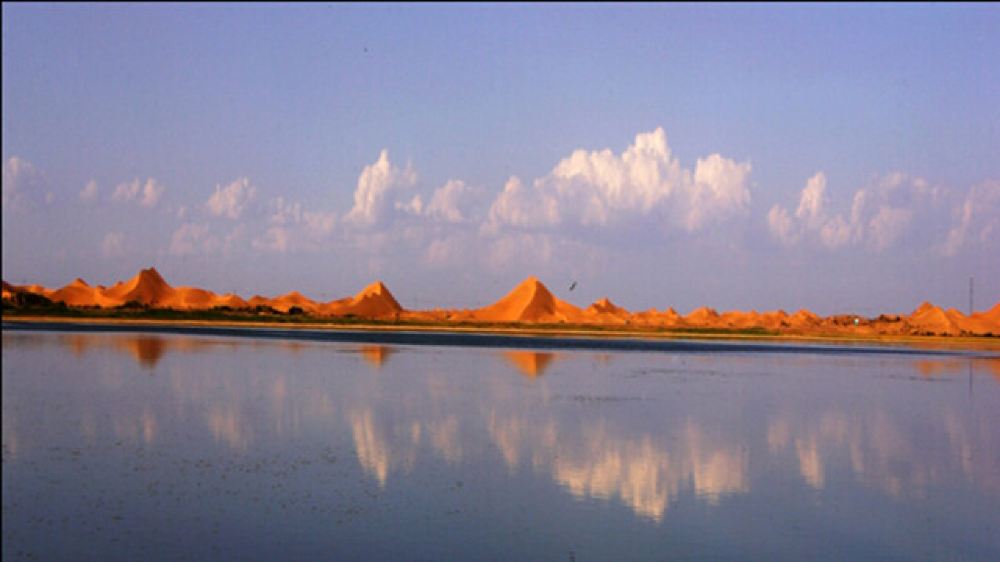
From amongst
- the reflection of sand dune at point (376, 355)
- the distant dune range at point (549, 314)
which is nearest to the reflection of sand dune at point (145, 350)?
the reflection of sand dune at point (376, 355)

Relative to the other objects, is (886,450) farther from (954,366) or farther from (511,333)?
(511,333)

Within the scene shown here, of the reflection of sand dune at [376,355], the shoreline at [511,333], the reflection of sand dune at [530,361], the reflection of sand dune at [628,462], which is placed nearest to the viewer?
the reflection of sand dune at [628,462]

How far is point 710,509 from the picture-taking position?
1778cm

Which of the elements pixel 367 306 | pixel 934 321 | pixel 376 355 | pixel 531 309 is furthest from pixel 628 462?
pixel 367 306

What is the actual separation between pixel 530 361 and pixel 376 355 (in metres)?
10.5

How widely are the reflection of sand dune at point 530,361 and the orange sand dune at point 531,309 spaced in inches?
3996

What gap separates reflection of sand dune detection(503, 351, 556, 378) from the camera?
49856 millimetres

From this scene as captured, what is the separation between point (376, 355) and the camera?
2392 inches

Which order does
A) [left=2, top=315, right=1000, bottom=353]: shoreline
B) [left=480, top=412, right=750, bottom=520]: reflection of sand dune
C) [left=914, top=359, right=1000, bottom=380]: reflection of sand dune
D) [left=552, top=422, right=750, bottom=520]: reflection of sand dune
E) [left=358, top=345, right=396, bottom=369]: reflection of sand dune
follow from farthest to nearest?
1. [left=2, top=315, right=1000, bottom=353]: shoreline
2. [left=914, top=359, right=1000, bottom=380]: reflection of sand dune
3. [left=358, top=345, right=396, bottom=369]: reflection of sand dune
4. [left=480, top=412, right=750, bottom=520]: reflection of sand dune
5. [left=552, top=422, right=750, bottom=520]: reflection of sand dune

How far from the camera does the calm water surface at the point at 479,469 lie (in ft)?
49.1

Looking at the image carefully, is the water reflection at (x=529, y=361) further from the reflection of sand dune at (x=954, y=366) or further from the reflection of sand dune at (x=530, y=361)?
the reflection of sand dune at (x=954, y=366)

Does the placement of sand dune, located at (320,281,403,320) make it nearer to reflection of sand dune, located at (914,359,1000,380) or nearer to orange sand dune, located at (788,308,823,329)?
orange sand dune, located at (788,308,823,329)

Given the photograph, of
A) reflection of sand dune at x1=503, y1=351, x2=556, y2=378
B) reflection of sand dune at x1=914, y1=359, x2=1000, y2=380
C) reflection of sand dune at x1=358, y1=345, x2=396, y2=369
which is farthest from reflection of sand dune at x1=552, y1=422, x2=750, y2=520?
reflection of sand dune at x1=914, y1=359, x2=1000, y2=380

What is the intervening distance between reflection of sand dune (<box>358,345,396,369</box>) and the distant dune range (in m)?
89.3
